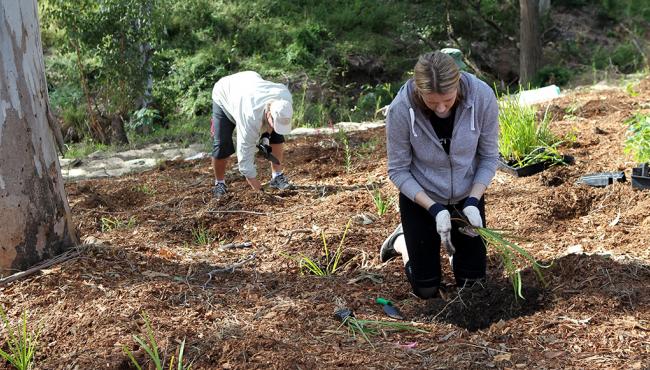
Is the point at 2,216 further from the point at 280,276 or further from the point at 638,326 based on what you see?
the point at 638,326

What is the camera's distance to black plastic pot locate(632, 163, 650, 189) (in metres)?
4.54

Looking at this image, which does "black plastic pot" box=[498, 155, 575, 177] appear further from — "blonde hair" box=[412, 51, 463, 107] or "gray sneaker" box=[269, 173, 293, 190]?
"blonde hair" box=[412, 51, 463, 107]

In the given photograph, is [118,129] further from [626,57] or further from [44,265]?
[626,57]

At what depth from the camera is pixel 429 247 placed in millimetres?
3639

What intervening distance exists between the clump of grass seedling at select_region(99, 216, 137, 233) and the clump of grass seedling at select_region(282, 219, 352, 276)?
1418 millimetres

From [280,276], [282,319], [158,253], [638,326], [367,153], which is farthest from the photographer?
[367,153]

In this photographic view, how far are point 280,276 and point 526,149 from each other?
2.48 m

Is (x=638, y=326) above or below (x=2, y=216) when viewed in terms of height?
below

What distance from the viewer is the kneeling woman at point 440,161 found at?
3236 mm

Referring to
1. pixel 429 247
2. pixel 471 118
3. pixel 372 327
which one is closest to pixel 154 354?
pixel 372 327

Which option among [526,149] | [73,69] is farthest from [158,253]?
[73,69]

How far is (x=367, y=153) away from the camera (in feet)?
22.2

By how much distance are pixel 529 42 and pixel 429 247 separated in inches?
390

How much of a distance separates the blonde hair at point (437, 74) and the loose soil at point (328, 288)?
1.09 meters
